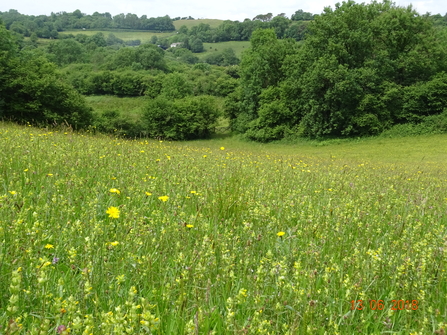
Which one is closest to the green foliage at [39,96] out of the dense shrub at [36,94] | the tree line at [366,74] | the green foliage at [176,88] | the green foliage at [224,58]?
the dense shrub at [36,94]

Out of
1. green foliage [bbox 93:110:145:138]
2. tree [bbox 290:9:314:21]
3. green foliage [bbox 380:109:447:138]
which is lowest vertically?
green foliage [bbox 93:110:145:138]

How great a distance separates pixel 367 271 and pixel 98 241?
1976 mm

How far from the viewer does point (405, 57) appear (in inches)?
1540

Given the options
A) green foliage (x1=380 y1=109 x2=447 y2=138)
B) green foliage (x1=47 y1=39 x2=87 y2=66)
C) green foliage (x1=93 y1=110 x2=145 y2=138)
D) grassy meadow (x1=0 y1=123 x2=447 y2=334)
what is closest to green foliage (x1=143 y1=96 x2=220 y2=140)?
green foliage (x1=93 y1=110 x2=145 y2=138)

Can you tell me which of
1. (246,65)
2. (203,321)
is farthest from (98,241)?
(246,65)

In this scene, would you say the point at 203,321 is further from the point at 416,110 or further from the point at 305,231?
the point at 416,110

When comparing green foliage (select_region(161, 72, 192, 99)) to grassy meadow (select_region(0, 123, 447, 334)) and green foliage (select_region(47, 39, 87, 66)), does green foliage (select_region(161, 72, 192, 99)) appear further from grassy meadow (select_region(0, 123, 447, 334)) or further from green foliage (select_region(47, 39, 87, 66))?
grassy meadow (select_region(0, 123, 447, 334))

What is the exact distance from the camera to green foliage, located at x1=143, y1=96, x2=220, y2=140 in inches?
2016

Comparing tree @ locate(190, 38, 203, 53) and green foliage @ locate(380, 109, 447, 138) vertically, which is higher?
tree @ locate(190, 38, 203, 53)

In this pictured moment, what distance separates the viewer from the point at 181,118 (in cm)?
5175

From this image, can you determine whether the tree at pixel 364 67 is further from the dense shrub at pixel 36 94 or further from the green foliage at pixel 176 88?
the green foliage at pixel 176 88

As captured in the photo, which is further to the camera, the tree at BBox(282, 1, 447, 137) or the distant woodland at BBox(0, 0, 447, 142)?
the tree at BBox(282, 1, 447, 137)

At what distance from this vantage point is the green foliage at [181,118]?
51.2 metres

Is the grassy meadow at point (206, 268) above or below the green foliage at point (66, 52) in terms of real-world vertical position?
below
